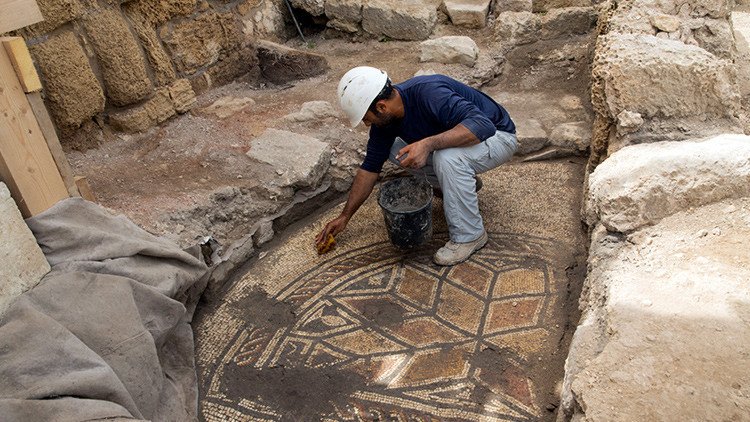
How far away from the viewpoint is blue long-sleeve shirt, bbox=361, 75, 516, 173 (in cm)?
315

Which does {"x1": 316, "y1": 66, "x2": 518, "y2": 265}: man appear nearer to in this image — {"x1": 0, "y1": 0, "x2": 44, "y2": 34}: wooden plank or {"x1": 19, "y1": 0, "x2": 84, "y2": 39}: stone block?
{"x1": 0, "y1": 0, "x2": 44, "y2": 34}: wooden plank

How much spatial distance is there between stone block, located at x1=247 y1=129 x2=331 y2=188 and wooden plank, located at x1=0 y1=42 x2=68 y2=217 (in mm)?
1403

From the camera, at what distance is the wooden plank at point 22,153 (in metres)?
2.59

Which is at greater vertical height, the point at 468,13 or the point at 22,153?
the point at 22,153

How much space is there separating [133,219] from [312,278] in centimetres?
108

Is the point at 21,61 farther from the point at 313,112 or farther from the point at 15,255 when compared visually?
the point at 313,112

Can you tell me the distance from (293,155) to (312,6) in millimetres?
2607

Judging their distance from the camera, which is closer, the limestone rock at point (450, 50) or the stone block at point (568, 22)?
the limestone rock at point (450, 50)

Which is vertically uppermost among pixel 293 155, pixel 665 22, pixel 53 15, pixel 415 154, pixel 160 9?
pixel 53 15

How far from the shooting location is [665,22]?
3736 mm

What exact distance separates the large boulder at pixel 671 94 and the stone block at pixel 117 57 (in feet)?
10.5

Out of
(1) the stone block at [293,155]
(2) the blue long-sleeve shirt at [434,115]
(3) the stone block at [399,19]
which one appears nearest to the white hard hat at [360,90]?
(2) the blue long-sleeve shirt at [434,115]

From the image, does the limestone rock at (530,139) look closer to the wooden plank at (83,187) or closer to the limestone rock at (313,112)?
the limestone rock at (313,112)

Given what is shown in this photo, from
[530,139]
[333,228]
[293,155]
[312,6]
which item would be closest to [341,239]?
[333,228]
